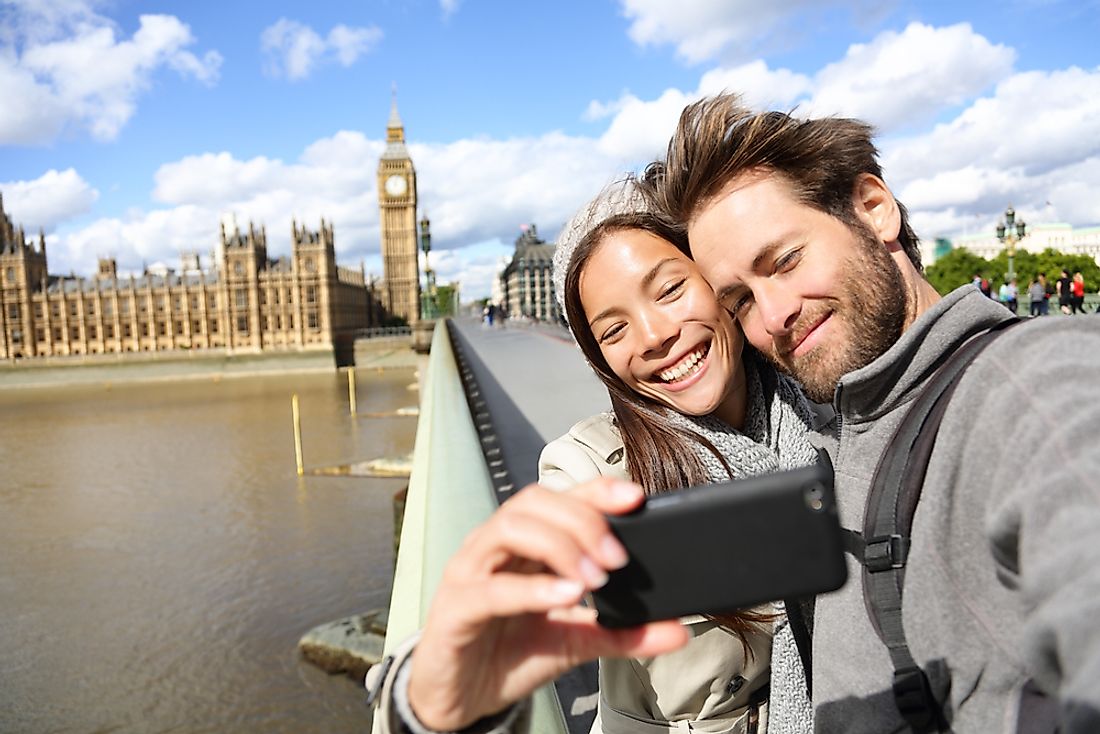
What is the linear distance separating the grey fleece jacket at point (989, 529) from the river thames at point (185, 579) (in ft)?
24.8

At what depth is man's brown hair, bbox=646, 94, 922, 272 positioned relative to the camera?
1229 mm

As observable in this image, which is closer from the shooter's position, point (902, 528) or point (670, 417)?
point (902, 528)

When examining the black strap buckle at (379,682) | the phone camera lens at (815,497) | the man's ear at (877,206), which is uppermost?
the man's ear at (877,206)

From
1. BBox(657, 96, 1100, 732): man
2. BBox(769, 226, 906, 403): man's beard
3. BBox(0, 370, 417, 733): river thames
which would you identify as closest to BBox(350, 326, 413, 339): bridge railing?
BBox(0, 370, 417, 733): river thames

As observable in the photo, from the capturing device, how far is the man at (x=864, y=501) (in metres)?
0.60

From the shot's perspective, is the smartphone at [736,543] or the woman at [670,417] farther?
the woman at [670,417]

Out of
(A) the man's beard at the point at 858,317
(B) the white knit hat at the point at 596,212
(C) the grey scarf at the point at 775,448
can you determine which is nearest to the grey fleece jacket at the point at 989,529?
(A) the man's beard at the point at 858,317

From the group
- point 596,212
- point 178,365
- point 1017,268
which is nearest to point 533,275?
point 178,365

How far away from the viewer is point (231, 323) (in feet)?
230

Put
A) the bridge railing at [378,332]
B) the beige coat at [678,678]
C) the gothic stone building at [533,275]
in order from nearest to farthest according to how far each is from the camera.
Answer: the beige coat at [678,678] → the bridge railing at [378,332] → the gothic stone building at [533,275]

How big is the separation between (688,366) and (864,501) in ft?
2.10

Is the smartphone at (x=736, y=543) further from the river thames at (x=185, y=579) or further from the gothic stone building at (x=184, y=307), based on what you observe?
the gothic stone building at (x=184, y=307)

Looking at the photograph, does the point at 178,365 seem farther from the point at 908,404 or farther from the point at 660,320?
the point at 908,404

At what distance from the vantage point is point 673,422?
1.61 m
